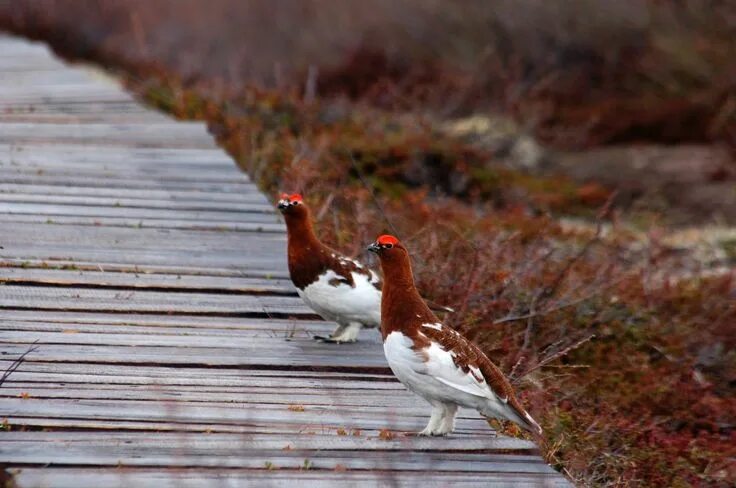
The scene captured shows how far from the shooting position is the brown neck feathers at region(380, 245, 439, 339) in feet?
13.1

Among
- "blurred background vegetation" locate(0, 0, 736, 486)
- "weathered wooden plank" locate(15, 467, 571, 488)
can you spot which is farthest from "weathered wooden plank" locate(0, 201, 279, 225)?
"weathered wooden plank" locate(15, 467, 571, 488)

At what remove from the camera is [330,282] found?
4797mm

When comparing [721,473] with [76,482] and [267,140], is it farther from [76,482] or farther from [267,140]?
[267,140]

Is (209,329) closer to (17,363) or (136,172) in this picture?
(17,363)

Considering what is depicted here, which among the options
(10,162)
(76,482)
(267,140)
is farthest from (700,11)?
(76,482)

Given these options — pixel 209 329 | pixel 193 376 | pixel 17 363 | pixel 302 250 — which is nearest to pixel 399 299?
pixel 193 376

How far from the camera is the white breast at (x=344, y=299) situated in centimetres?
480

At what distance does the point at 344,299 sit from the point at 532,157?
30.0ft

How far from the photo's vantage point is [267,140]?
9695 millimetres

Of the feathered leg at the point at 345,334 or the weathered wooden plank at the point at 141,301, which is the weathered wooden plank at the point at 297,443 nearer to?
the feathered leg at the point at 345,334

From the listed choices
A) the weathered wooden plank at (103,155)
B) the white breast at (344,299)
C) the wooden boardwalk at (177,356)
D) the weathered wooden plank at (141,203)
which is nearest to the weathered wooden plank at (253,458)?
the wooden boardwalk at (177,356)

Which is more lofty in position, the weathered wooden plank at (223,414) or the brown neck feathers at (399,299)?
the brown neck feathers at (399,299)

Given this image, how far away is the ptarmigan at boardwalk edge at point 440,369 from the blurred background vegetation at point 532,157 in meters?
0.67

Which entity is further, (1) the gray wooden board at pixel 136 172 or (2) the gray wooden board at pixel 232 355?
(1) the gray wooden board at pixel 136 172
